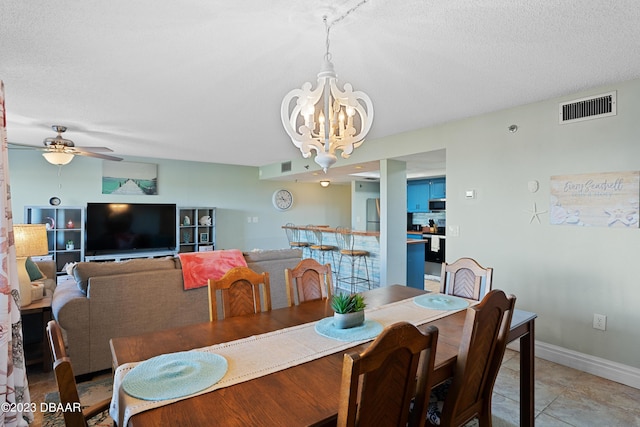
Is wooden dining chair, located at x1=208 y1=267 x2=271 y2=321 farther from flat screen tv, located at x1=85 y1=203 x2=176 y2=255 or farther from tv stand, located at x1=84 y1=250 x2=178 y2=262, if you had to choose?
flat screen tv, located at x1=85 y1=203 x2=176 y2=255

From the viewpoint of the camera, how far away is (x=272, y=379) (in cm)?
122

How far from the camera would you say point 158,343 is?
1.54m

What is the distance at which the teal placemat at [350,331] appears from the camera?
5.23ft

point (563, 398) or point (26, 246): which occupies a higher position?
point (26, 246)

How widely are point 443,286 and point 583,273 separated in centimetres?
129

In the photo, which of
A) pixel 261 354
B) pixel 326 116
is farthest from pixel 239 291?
pixel 326 116

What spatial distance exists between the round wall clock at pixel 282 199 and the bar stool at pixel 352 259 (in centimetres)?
253

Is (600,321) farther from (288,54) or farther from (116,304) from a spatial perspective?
(116,304)

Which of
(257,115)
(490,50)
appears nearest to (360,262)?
(257,115)

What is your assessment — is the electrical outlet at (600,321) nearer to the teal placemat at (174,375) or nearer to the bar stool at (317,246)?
the teal placemat at (174,375)

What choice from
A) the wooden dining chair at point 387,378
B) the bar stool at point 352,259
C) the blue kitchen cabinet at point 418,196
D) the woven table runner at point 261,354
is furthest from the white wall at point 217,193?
the wooden dining chair at point 387,378

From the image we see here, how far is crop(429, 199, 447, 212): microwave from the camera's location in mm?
6902

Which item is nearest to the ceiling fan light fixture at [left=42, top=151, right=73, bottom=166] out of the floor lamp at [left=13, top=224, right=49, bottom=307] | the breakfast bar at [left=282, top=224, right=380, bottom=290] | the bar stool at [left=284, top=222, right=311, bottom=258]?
the floor lamp at [left=13, top=224, right=49, bottom=307]

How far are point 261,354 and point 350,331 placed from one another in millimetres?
477
